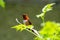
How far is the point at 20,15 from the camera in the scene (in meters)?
5.25

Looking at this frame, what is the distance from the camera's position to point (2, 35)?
452 centimetres

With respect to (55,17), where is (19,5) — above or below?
above

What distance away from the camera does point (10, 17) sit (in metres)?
5.38

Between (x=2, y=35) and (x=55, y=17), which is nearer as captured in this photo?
(x=2, y=35)

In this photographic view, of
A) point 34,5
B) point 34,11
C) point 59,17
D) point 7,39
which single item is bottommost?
point 7,39

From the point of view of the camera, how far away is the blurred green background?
4434mm

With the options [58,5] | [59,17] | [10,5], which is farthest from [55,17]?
[10,5]

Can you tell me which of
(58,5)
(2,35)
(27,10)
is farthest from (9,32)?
(58,5)

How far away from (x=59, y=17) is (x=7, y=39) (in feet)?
3.97

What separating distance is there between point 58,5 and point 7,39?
184 cm

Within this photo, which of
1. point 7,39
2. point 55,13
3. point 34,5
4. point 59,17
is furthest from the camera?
point 34,5

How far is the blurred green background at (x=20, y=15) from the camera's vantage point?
4434 millimetres

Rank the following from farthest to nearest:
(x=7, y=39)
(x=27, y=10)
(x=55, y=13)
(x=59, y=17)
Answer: (x=27, y=10) < (x=55, y=13) < (x=59, y=17) < (x=7, y=39)

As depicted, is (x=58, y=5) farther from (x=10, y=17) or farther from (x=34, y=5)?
(x=10, y=17)
